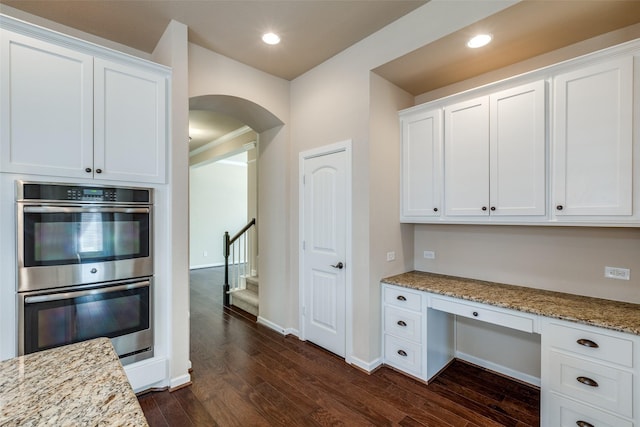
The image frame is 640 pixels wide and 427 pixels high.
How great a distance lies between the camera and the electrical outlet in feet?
7.11

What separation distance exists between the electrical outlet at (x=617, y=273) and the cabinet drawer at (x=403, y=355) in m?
1.53

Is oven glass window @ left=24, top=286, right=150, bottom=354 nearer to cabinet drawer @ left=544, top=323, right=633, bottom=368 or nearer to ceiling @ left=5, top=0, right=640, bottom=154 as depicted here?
ceiling @ left=5, top=0, right=640, bottom=154

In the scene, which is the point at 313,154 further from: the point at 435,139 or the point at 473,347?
the point at 473,347

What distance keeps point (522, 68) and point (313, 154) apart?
2.09 metres

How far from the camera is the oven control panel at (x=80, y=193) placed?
6.22 ft

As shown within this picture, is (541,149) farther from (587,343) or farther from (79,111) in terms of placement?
(79,111)

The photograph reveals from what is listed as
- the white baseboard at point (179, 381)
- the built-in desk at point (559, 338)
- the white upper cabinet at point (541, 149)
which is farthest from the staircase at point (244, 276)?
the white upper cabinet at point (541, 149)

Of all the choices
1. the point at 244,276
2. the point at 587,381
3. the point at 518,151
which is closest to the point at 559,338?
the point at 587,381

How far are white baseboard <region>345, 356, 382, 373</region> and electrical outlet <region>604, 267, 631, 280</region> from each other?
1.98 meters

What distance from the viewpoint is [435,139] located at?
285cm

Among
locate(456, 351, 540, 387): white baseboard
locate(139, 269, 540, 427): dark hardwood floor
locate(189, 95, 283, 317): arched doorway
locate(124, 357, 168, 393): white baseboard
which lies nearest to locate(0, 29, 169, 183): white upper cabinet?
locate(189, 95, 283, 317): arched doorway

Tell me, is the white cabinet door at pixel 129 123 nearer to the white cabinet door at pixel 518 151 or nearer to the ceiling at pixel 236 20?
the ceiling at pixel 236 20

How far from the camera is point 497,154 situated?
8.19ft

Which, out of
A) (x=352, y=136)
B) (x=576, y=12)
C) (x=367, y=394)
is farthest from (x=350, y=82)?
(x=367, y=394)
